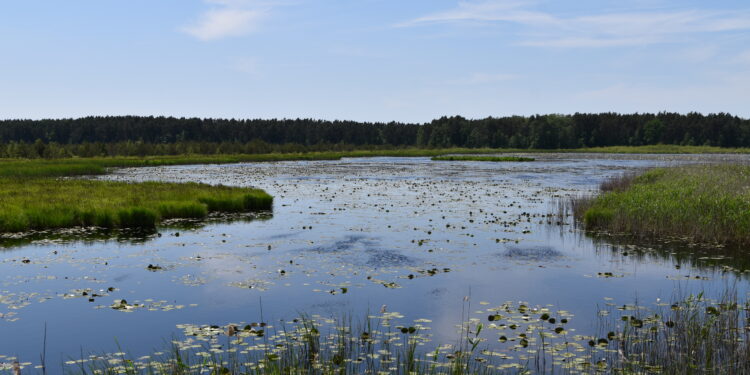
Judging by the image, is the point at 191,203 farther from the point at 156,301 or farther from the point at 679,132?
the point at 679,132

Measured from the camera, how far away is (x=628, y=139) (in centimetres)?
19338

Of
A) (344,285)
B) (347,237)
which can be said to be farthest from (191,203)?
(344,285)

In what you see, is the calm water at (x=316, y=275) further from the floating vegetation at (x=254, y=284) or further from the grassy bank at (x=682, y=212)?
the grassy bank at (x=682, y=212)

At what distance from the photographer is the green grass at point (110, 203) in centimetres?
2823

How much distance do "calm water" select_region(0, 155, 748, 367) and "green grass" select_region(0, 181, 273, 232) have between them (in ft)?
10.0

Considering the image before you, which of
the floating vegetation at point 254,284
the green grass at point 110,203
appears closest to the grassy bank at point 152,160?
the green grass at point 110,203

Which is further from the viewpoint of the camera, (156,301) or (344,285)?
(344,285)

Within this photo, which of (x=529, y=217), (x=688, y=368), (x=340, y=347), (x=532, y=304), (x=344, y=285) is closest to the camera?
(x=688, y=368)

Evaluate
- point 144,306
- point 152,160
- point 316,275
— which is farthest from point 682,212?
point 152,160

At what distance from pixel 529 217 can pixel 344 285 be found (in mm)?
16814

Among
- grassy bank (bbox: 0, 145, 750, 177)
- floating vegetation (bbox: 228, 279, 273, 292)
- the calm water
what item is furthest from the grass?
grassy bank (bbox: 0, 145, 750, 177)

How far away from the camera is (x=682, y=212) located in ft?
85.0

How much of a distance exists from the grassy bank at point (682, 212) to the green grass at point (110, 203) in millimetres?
19714

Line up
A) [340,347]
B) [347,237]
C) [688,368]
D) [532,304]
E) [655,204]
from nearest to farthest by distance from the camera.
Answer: [688,368]
[340,347]
[532,304]
[347,237]
[655,204]
